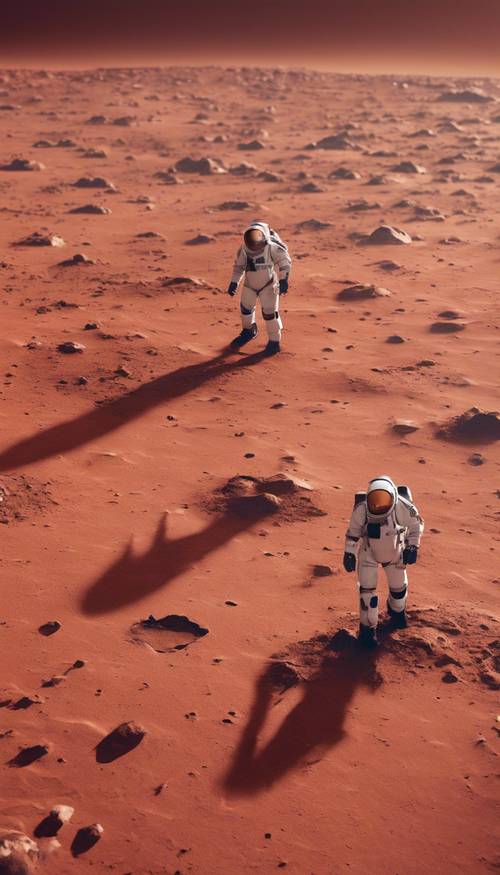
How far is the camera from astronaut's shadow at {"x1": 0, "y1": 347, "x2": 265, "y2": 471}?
7965 millimetres

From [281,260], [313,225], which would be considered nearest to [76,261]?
[281,260]

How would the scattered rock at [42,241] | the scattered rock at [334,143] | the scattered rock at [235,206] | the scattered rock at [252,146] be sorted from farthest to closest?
the scattered rock at [334,143] < the scattered rock at [252,146] < the scattered rock at [235,206] < the scattered rock at [42,241]

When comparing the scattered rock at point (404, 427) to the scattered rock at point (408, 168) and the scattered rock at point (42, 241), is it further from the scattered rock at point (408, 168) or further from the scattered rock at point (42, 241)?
the scattered rock at point (408, 168)

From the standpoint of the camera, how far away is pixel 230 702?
527cm

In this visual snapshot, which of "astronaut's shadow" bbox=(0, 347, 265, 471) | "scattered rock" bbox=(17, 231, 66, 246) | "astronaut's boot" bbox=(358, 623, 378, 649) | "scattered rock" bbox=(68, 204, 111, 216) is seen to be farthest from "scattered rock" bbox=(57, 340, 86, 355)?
"scattered rock" bbox=(68, 204, 111, 216)

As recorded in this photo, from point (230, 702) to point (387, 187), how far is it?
638 inches

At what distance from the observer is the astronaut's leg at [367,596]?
18.5ft

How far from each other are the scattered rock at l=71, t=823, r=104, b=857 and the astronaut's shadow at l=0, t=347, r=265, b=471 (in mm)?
3766

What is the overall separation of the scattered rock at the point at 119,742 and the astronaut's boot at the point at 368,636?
1432 mm

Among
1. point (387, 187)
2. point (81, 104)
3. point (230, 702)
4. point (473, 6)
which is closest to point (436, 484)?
point (230, 702)

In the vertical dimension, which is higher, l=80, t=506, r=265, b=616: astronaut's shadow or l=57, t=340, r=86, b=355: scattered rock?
l=57, t=340, r=86, b=355: scattered rock

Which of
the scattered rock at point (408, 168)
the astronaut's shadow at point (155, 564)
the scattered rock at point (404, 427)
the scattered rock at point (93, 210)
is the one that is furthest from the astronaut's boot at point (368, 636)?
the scattered rock at point (408, 168)

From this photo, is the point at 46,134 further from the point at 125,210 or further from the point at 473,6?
the point at 473,6

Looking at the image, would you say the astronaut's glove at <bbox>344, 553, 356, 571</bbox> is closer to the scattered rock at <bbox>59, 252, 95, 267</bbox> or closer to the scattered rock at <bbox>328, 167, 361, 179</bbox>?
the scattered rock at <bbox>59, 252, 95, 267</bbox>
